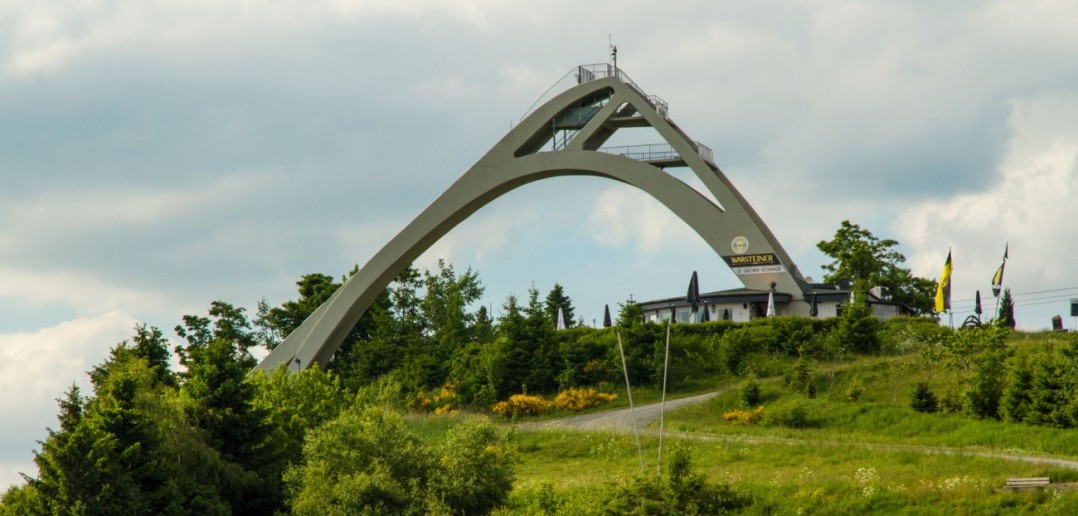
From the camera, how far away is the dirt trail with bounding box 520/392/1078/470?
31.6m

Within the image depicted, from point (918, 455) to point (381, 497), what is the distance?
12851mm

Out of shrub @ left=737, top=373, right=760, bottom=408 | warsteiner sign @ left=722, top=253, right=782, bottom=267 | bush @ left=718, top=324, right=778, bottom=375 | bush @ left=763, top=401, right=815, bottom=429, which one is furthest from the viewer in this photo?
warsteiner sign @ left=722, top=253, right=782, bottom=267

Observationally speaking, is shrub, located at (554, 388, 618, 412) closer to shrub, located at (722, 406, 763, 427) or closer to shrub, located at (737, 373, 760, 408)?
shrub, located at (737, 373, 760, 408)

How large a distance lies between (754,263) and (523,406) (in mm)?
10344

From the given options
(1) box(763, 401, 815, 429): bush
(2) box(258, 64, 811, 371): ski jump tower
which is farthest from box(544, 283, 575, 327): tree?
(1) box(763, 401, 815, 429): bush

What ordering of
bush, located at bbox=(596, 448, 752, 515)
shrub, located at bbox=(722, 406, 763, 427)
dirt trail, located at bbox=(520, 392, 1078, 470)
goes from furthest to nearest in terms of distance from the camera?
shrub, located at bbox=(722, 406, 763, 427) < dirt trail, located at bbox=(520, 392, 1078, 470) < bush, located at bbox=(596, 448, 752, 515)

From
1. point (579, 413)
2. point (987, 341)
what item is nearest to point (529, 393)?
point (579, 413)

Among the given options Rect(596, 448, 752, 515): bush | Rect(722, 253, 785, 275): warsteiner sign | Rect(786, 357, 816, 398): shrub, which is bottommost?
Rect(596, 448, 752, 515): bush

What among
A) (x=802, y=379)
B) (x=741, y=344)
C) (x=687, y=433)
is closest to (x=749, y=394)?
(x=802, y=379)

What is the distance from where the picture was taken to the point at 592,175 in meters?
52.0

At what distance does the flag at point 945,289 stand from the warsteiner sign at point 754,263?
5557 mm

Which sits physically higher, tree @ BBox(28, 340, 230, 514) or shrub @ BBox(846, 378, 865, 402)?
shrub @ BBox(846, 378, 865, 402)

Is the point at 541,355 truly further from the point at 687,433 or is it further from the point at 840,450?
the point at 840,450

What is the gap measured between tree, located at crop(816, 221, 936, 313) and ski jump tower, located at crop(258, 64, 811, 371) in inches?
322
